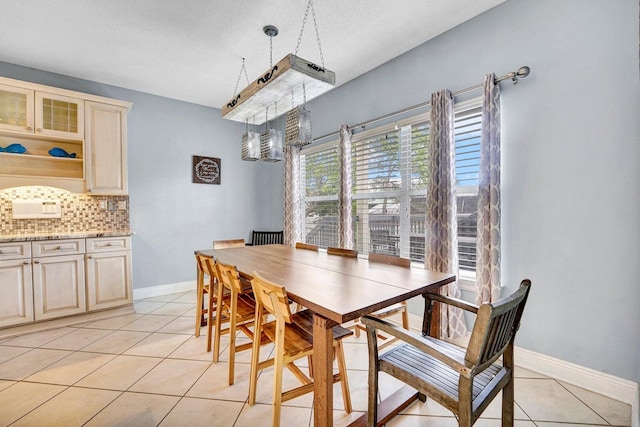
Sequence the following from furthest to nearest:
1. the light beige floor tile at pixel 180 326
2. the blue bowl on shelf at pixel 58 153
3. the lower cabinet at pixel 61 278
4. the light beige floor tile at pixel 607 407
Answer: the blue bowl on shelf at pixel 58 153 < the light beige floor tile at pixel 180 326 < the lower cabinet at pixel 61 278 < the light beige floor tile at pixel 607 407

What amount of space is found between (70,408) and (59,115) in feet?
9.77

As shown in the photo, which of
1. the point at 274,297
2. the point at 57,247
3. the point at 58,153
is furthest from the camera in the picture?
the point at 58,153

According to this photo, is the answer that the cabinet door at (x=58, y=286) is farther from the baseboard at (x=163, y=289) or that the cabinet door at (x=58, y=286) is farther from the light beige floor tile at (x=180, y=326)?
the light beige floor tile at (x=180, y=326)

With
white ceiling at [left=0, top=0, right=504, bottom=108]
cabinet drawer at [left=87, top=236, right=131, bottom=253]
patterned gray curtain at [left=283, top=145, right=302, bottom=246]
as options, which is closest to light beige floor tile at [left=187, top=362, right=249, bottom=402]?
cabinet drawer at [left=87, top=236, right=131, bottom=253]

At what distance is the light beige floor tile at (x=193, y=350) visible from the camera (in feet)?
7.58

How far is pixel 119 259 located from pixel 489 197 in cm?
384

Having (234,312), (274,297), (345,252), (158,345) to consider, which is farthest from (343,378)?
(158,345)

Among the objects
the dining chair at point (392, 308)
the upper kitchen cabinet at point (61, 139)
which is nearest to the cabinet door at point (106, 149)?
the upper kitchen cabinet at point (61, 139)

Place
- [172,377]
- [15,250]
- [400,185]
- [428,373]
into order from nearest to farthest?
[428,373] → [172,377] → [15,250] → [400,185]

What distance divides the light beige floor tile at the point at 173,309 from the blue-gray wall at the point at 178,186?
2.04 ft

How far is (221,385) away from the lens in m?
1.93

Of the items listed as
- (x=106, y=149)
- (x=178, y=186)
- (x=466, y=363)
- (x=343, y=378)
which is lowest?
(x=343, y=378)

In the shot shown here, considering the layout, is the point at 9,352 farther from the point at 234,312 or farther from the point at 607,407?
the point at 607,407

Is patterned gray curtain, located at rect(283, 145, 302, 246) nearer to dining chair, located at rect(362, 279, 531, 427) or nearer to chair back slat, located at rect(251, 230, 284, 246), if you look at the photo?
chair back slat, located at rect(251, 230, 284, 246)
